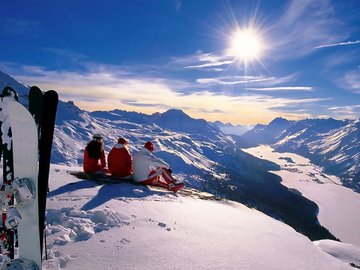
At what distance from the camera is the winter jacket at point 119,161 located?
14344mm

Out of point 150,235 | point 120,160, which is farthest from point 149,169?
point 150,235

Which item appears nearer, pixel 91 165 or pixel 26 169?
pixel 26 169

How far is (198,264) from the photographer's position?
21.1ft

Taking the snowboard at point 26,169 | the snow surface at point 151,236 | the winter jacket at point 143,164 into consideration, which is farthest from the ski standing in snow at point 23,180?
the winter jacket at point 143,164

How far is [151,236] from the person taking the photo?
757 centimetres

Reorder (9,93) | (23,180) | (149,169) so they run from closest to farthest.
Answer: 1. (23,180)
2. (9,93)
3. (149,169)

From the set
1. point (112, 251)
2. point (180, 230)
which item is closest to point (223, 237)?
point (180, 230)

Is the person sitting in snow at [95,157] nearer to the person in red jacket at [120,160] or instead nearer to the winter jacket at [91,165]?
the winter jacket at [91,165]

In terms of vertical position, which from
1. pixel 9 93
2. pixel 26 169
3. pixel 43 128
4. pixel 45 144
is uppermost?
pixel 9 93

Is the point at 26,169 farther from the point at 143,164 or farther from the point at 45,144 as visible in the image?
the point at 143,164

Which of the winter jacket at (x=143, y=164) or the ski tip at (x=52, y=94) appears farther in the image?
the winter jacket at (x=143, y=164)

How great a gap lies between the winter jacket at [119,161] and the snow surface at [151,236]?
77.0 inches

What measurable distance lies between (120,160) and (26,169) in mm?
10823

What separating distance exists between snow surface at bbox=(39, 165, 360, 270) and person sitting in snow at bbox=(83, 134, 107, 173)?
6.45ft
